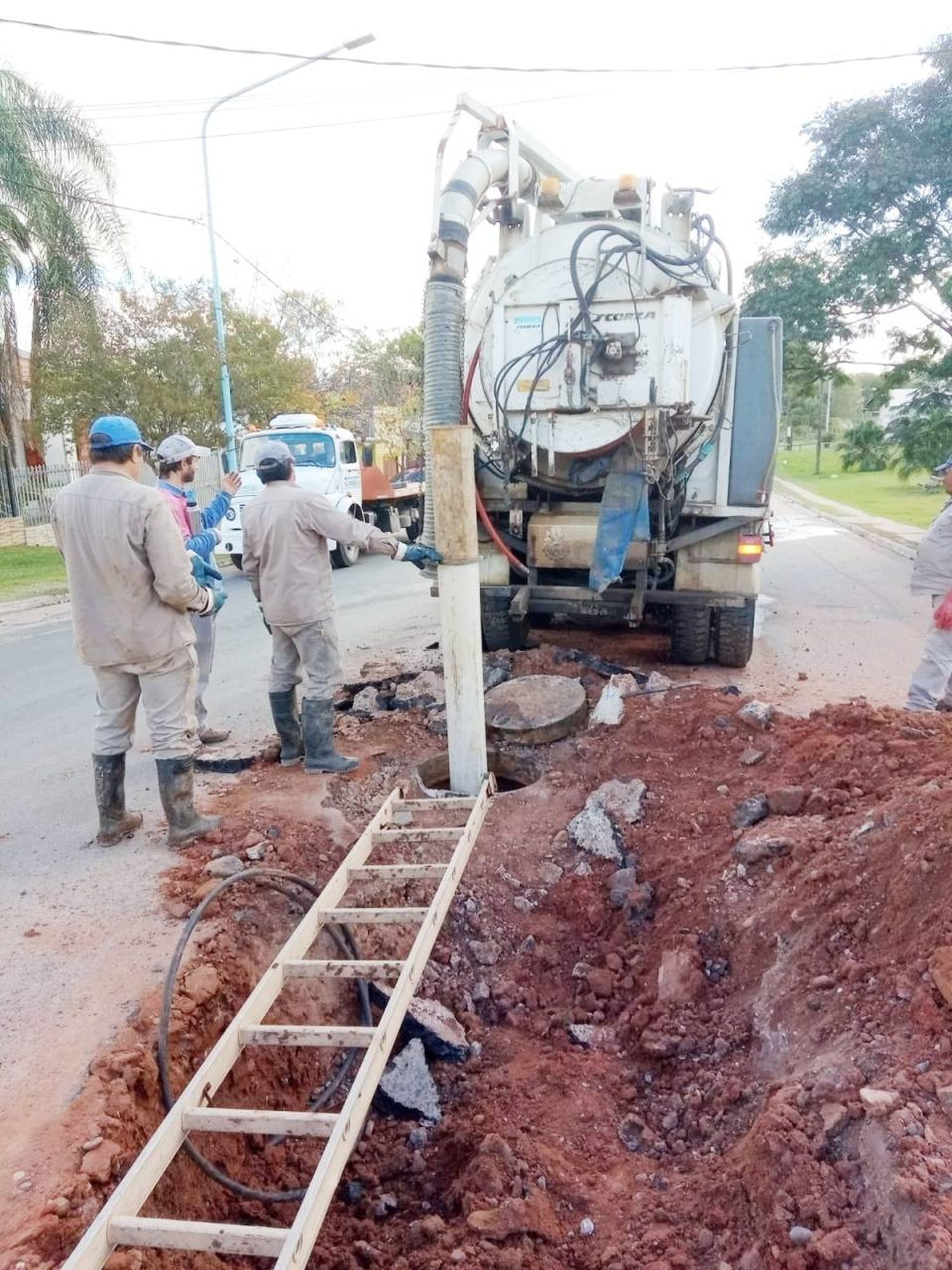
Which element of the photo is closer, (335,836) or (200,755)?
(335,836)

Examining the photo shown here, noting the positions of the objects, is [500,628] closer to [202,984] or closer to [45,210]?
[202,984]

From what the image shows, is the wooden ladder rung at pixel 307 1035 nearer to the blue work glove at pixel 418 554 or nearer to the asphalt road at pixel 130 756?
the asphalt road at pixel 130 756

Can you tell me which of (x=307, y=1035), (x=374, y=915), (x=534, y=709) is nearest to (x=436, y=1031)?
(x=374, y=915)

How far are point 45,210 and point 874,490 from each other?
23.6m

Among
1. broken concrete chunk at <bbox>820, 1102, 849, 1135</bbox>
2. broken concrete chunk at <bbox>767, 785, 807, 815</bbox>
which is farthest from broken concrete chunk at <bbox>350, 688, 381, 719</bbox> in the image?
broken concrete chunk at <bbox>820, 1102, 849, 1135</bbox>

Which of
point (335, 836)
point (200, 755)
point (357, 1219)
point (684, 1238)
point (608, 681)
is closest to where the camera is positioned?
point (684, 1238)

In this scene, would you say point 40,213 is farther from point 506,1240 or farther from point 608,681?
point 506,1240

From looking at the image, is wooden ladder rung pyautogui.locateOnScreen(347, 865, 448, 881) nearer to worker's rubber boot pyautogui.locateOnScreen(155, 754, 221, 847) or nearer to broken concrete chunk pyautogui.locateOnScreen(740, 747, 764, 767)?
worker's rubber boot pyautogui.locateOnScreen(155, 754, 221, 847)

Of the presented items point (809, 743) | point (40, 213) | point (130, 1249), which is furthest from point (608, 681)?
point (40, 213)

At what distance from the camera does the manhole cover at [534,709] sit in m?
5.55

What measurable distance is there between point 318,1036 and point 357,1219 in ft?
1.71

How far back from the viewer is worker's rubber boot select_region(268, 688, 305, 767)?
17.4 feet

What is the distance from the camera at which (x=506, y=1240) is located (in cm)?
239

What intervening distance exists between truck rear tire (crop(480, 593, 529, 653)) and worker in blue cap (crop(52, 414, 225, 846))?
315 cm
